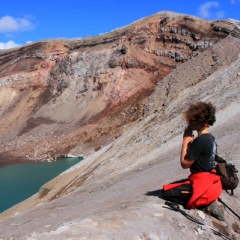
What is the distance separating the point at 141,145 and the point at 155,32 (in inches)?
1443

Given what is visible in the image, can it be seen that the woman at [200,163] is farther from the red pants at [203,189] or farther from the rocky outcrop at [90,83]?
the rocky outcrop at [90,83]

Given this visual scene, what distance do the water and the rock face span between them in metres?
2.68

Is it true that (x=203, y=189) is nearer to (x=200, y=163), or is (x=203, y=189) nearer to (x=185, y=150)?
(x=200, y=163)

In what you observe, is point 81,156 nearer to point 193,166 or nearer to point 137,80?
point 137,80

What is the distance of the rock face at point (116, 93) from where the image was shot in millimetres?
21922

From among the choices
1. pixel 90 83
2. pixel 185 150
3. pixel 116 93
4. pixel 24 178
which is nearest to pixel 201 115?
pixel 185 150

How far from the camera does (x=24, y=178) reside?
36625 millimetres

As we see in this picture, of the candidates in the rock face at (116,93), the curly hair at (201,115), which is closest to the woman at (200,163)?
the curly hair at (201,115)

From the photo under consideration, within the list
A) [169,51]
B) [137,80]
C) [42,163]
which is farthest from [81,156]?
[169,51]

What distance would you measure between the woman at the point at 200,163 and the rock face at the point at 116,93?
6685 millimetres

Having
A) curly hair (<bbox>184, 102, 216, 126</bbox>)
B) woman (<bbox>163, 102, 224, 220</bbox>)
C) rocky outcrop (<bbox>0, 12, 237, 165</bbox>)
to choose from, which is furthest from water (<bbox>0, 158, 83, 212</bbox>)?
curly hair (<bbox>184, 102, 216, 126</bbox>)

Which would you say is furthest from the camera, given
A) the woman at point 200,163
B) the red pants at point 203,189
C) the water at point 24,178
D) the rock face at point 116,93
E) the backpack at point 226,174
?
the water at point 24,178

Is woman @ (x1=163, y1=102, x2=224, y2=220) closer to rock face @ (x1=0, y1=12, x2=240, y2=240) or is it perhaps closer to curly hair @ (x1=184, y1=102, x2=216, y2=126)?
curly hair @ (x1=184, y1=102, x2=216, y2=126)

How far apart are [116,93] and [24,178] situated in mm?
20881
